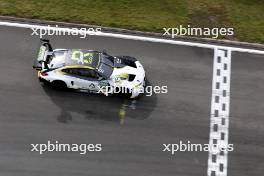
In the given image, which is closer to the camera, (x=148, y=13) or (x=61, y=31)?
(x=61, y=31)

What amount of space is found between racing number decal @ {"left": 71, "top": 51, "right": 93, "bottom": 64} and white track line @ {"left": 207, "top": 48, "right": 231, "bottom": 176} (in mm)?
5149

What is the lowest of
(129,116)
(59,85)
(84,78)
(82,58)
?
(129,116)

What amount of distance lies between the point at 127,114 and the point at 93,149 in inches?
79.3

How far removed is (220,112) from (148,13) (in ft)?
19.2

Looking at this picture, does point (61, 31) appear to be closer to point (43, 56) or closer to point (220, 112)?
point (43, 56)

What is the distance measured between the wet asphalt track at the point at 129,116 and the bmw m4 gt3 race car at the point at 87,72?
490 millimetres

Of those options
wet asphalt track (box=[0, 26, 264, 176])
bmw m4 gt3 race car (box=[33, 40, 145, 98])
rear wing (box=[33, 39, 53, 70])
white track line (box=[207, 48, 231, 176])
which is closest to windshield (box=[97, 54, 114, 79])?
bmw m4 gt3 race car (box=[33, 40, 145, 98])

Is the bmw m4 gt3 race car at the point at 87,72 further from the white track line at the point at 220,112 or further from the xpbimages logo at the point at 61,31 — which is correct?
the white track line at the point at 220,112

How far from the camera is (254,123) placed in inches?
760

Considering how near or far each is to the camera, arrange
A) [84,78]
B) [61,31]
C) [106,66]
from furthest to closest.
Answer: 1. [61,31]
2. [106,66]
3. [84,78]

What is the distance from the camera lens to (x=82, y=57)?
18953 mm

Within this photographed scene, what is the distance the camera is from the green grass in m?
21.9

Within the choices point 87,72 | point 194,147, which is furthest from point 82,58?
point 194,147

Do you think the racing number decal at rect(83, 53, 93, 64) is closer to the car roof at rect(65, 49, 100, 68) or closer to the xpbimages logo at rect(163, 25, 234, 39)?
the car roof at rect(65, 49, 100, 68)
